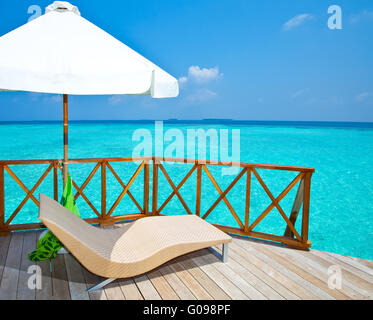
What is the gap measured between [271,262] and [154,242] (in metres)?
1.27

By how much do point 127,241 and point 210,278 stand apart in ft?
2.65

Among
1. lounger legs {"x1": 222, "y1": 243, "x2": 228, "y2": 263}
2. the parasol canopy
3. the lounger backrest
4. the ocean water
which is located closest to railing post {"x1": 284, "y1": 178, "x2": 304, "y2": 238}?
lounger legs {"x1": 222, "y1": 243, "x2": 228, "y2": 263}

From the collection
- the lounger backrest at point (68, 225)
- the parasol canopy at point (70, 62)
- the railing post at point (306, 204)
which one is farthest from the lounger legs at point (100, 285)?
the railing post at point (306, 204)

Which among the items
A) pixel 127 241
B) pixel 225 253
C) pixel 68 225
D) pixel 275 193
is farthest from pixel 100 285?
pixel 275 193

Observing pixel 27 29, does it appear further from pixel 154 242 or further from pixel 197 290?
pixel 197 290

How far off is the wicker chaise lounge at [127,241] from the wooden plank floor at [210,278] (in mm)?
180

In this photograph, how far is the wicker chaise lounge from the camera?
6.81 feet

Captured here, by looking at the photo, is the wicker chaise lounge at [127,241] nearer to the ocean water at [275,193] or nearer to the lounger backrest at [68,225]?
the lounger backrest at [68,225]

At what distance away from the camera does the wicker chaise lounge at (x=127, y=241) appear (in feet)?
6.81

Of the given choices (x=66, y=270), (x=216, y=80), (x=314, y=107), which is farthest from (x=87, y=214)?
(x=216, y=80)

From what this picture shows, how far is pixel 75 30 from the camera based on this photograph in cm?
259

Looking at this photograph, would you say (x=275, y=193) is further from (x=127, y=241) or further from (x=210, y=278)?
(x=127, y=241)
